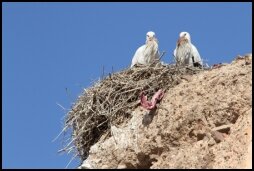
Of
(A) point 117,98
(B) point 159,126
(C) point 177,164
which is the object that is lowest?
(C) point 177,164

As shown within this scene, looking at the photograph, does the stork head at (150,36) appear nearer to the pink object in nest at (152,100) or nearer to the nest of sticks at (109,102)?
the nest of sticks at (109,102)

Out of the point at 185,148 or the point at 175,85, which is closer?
the point at 185,148

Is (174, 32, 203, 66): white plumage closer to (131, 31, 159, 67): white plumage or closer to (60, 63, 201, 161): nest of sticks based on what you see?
(131, 31, 159, 67): white plumage

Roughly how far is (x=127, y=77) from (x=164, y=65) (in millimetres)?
614

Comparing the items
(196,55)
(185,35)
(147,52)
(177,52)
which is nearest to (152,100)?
(196,55)

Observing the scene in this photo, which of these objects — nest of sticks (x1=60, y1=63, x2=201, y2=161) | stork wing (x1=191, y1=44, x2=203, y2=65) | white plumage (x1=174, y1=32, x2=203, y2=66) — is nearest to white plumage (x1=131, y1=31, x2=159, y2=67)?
white plumage (x1=174, y1=32, x2=203, y2=66)

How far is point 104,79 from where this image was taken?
12234mm

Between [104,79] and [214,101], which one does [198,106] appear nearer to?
[214,101]

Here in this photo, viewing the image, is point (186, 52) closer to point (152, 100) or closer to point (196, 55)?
point (196, 55)

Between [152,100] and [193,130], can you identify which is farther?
[152,100]

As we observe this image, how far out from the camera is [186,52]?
14.0 metres

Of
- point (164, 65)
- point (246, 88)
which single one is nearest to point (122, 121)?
point (164, 65)

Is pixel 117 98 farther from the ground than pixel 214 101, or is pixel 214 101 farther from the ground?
pixel 117 98

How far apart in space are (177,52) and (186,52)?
21 centimetres
